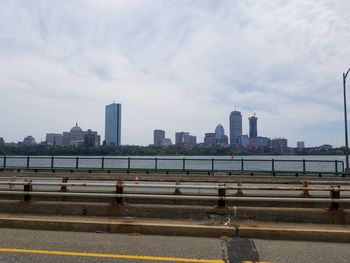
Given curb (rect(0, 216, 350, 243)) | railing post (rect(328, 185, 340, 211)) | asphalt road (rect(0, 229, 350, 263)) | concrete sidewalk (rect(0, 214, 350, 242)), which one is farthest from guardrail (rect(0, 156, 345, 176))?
asphalt road (rect(0, 229, 350, 263))

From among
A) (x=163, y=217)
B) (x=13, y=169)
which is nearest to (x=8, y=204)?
(x=163, y=217)

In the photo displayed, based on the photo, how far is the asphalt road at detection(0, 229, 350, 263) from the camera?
6.86 metres

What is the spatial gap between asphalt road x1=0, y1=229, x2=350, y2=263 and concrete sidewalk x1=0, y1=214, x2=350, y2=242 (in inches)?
7.8

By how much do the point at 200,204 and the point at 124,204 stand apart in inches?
80.2

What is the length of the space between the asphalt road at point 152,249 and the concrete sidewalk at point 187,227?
20 centimetres

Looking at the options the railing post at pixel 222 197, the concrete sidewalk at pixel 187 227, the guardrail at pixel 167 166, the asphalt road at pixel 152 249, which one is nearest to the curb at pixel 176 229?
the concrete sidewalk at pixel 187 227

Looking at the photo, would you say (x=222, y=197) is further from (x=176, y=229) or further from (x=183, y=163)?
(x=183, y=163)

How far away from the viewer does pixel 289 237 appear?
8.16 m

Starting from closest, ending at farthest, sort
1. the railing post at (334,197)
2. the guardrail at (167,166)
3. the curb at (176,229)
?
the curb at (176,229) < the railing post at (334,197) < the guardrail at (167,166)

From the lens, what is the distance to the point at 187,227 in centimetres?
851

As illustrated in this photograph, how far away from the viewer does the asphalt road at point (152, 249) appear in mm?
6855

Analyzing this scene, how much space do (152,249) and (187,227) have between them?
129 centimetres

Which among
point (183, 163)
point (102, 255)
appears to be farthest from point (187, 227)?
point (183, 163)

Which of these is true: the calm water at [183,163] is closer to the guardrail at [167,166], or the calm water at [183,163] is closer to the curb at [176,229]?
the guardrail at [167,166]
